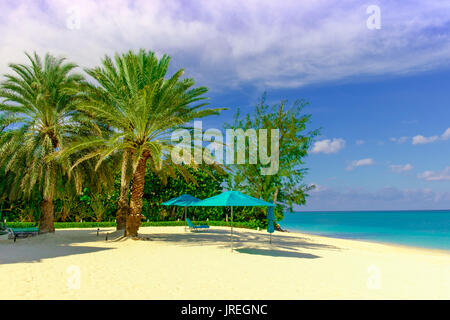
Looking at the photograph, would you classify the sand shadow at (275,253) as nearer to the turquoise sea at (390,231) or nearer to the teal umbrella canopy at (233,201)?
the teal umbrella canopy at (233,201)

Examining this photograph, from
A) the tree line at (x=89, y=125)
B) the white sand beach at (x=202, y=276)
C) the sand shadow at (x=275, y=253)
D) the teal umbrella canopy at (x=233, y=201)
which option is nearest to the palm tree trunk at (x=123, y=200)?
the tree line at (x=89, y=125)

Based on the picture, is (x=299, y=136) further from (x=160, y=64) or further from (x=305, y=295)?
(x=305, y=295)

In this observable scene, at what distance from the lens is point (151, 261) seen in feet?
37.2

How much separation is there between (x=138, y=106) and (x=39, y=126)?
6882mm

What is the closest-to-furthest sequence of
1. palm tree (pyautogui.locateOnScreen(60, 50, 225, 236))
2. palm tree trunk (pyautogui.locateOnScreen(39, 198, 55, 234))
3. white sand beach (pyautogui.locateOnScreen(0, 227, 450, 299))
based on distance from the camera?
white sand beach (pyautogui.locateOnScreen(0, 227, 450, 299)) → palm tree (pyautogui.locateOnScreen(60, 50, 225, 236)) → palm tree trunk (pyautogui.locateOnScreen(39, 198, 55, 234))

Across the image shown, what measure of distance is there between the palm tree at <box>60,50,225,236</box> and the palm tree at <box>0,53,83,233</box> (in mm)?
1698

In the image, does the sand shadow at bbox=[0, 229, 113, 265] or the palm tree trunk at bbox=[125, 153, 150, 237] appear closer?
the sand shadow at bbox=[0, 229, 113, 265]

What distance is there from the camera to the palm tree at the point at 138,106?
16453 millimetres

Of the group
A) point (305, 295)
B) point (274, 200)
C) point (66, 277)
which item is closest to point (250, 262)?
point (305, 295)

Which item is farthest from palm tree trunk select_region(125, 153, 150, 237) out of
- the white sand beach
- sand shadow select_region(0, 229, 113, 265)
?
the white sand beach

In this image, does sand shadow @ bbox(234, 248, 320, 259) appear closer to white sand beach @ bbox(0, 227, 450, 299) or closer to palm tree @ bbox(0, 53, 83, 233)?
white sand beach @ bbox(0, 227, 450, 299)

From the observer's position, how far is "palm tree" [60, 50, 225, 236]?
16453mm

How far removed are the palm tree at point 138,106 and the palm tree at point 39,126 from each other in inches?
66.9

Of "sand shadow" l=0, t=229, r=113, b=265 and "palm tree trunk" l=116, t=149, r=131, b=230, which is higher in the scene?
"palm tree trunk" l=116, t=149, r=131, b=230
